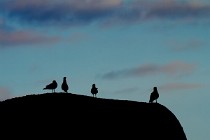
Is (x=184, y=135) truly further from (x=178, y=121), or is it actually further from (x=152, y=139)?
(x=152, y=139)

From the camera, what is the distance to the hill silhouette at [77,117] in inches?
1339

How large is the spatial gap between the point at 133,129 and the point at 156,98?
1000 centimetres

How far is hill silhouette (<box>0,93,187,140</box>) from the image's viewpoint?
3400cm

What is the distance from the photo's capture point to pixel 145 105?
41281mm

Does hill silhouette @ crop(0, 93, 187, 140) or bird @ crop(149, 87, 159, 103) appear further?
bird @ crop(149, 87, 159, 103)

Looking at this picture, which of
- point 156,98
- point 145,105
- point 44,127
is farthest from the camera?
point 156,98

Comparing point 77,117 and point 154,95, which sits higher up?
point 154,95

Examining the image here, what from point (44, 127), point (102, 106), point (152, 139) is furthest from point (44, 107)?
point (152, 139)

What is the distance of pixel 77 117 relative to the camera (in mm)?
35188

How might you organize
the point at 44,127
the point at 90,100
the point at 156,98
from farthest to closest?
the point at 156,98 → the point at 90,100 → the point at 44,127

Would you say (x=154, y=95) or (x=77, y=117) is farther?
(x=154, y=95)

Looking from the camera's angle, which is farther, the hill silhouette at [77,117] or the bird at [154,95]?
the bird at [154,95]

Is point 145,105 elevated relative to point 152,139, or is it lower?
elevated

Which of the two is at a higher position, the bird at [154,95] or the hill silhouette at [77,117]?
the bird at [154,95]
